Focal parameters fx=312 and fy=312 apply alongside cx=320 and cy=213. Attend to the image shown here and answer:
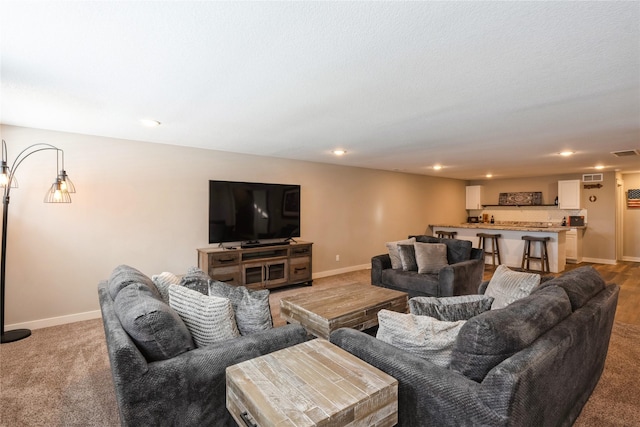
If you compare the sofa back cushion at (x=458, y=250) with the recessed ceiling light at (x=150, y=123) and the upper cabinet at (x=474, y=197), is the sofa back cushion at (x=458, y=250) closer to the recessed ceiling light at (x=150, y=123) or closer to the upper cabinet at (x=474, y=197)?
Result: the recessed ceiling light at (x=150, y=123)

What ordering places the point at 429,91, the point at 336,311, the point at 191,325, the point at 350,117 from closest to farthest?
the point at 191,325 → the point at 429,91 → the point at 336,311 → the point at 350,117

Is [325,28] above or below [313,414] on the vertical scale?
above

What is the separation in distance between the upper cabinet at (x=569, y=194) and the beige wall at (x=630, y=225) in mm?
1485

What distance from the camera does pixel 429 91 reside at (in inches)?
93.9

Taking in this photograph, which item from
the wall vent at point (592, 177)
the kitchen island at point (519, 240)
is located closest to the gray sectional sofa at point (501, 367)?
the kitchen island at point (519, 240)

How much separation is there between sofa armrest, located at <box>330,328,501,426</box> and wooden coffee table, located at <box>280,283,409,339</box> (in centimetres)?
94

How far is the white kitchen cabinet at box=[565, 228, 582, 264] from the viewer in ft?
23.9

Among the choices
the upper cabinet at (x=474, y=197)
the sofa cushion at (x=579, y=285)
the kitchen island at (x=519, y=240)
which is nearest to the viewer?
the sofa cushion at (x=579, y=285)

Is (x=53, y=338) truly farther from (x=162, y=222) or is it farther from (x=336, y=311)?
(x=336, y=311)

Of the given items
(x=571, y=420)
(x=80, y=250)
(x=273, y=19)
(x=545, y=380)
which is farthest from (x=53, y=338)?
(x=571, y=420)

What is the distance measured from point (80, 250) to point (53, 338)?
0.99 meters

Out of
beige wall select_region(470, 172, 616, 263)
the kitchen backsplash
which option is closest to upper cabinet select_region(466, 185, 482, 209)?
the kitchen backsplash

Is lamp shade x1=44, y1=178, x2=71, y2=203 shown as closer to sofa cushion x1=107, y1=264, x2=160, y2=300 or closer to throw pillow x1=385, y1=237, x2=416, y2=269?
sofa cushion x1=107, y1=264, x2=160, y2=300

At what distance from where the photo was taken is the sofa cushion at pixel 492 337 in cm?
129
